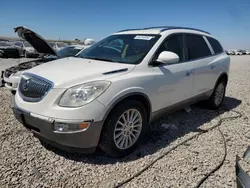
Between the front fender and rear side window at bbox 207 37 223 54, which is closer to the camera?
the front fender

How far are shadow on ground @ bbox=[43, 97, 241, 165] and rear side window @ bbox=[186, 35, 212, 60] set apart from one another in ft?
4.24

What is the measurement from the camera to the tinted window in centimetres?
389

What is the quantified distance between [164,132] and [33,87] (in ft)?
7.61

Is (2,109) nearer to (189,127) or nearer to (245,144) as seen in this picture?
(189,127)

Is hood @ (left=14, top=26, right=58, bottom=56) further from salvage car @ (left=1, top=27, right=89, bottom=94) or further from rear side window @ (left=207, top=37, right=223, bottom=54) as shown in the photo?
rear side window @ (left=207, top=37, right=223, bottom=54)

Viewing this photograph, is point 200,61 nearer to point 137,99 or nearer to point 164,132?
point 164,132

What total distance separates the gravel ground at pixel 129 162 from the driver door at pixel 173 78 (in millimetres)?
641

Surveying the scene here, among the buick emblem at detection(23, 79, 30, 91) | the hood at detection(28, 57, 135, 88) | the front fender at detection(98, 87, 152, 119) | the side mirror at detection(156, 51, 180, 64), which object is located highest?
the side mirror at detection(156, 51, 180, 64)

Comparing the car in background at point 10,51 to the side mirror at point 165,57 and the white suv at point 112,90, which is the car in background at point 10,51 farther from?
the side mirror at point 165,57

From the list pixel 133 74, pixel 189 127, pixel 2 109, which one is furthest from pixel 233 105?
pixel 2 109

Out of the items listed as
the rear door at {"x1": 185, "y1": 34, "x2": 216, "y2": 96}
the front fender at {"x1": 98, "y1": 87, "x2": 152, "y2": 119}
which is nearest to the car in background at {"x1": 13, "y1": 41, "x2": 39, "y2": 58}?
the rear door at {"x1": 185, "y1": 34, "x2": 216, "y2": 96}

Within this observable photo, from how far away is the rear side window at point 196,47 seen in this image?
15.0 feet

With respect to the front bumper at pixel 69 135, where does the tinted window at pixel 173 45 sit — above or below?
above

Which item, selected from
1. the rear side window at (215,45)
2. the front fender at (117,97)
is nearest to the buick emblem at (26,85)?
the front fender at (117,97)
